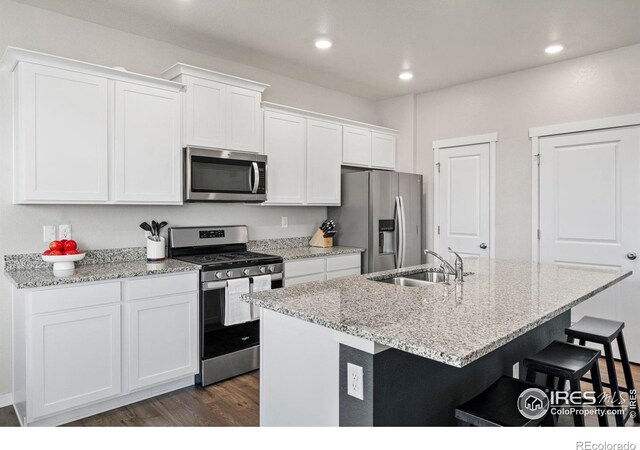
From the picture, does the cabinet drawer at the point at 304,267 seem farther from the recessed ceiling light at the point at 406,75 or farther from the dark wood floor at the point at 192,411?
the recessed ceiling light at the point at 406,75

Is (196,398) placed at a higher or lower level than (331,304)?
lower

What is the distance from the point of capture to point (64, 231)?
2.94 meters

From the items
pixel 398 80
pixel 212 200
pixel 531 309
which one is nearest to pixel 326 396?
pixel 531 309

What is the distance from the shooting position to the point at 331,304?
5.96 feet

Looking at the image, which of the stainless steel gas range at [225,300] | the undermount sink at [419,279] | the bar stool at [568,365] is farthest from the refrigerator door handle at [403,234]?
the bar stool at [568,365]

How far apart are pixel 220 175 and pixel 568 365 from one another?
8.78 feet

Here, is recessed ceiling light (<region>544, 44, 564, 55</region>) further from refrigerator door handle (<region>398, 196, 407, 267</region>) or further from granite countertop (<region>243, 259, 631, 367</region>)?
granite countertop (<region>243, 259, 631, 367</region>)

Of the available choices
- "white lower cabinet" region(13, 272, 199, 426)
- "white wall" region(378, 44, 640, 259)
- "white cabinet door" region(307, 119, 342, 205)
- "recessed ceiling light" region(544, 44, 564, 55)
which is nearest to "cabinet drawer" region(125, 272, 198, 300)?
"white lower cabinet" region(13, 272, 199, 426)

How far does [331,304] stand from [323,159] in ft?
8.83

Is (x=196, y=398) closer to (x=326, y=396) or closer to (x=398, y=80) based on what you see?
(x=326, y=396)

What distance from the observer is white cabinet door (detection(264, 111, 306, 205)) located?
387 cm

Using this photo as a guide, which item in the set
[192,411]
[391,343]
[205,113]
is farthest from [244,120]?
[391,343]

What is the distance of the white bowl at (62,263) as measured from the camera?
8.37 feet

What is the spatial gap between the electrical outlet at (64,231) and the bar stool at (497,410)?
2711 millimetres
